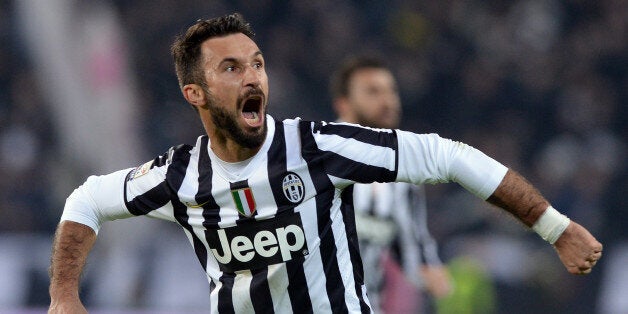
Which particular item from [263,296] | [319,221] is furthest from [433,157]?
[263,296]

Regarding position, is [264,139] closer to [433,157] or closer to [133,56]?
[433,157]

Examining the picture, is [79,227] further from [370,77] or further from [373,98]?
[370,77]

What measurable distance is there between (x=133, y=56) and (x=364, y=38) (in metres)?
2.53

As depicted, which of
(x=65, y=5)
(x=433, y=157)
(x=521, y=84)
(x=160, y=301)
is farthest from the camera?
(x=521, y=84)

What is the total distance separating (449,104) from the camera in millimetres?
12219

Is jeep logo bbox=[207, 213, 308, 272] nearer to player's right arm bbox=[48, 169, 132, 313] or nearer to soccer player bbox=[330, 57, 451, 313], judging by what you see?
player's right arm bbox=[48, 169, 132, 313]

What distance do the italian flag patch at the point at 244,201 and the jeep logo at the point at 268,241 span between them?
0.12 ft

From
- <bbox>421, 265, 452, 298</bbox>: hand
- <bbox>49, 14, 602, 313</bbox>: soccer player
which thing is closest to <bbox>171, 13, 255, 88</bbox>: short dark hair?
<bbox>49, 14, 602, 313</bbox>: soccer player

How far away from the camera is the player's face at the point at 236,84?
4.00 metres

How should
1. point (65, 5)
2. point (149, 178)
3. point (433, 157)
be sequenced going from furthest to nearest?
point (65, 5) < point (149, 178) < point (433, 157)

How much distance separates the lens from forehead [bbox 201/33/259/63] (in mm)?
4023

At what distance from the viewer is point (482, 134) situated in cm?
1174

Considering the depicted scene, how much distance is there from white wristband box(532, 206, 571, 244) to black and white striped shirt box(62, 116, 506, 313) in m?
0.20

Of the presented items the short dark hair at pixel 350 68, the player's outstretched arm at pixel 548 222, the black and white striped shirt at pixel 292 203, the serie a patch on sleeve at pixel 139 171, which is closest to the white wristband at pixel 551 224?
the player's outstretched arm at pixel 548 222
